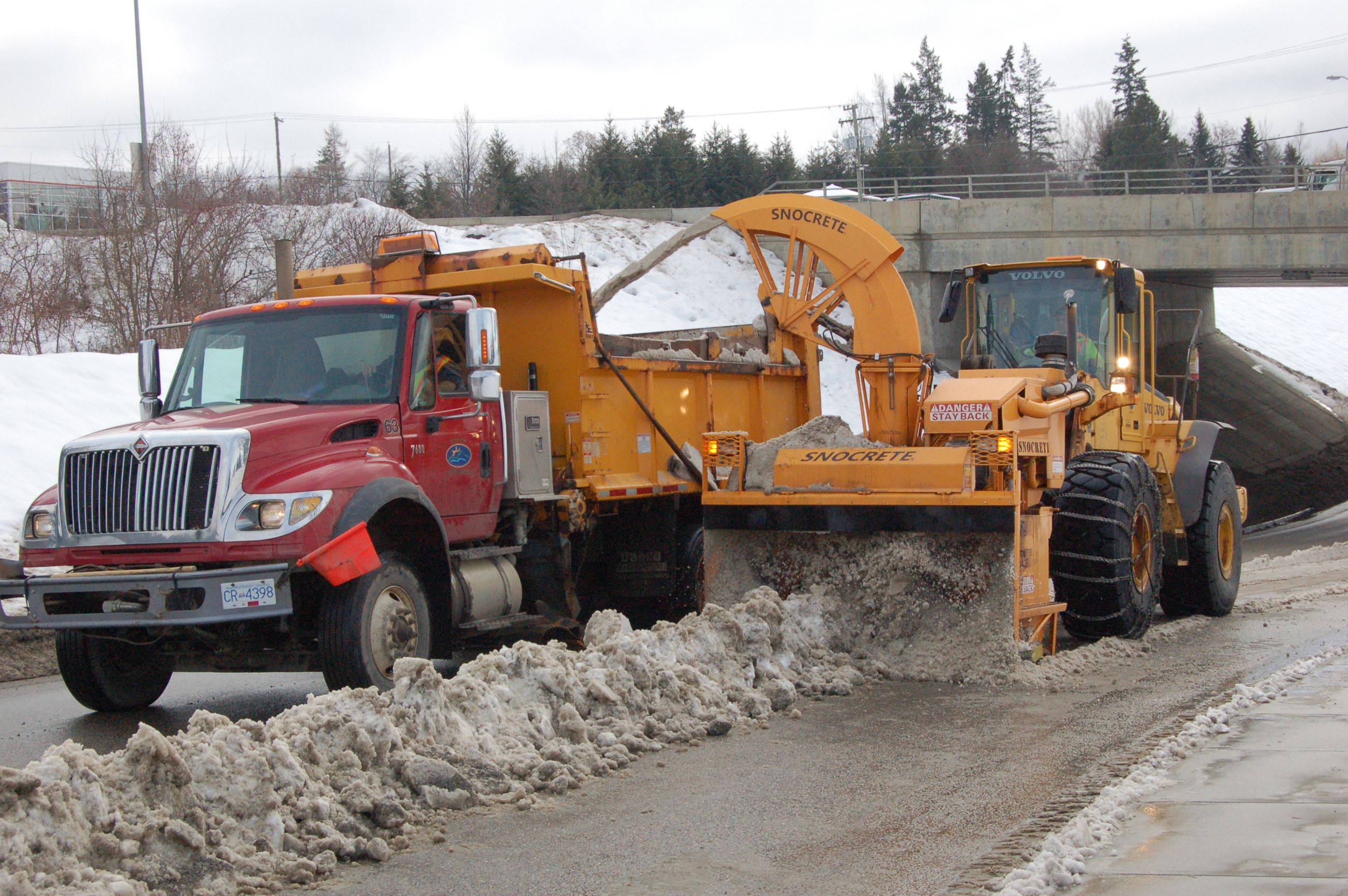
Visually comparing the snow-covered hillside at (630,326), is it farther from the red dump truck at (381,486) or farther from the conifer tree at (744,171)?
the conifer tree at (744,171)

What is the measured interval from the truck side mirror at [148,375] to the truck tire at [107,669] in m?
1.58

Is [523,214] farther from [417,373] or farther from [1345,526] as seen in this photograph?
[417,373]

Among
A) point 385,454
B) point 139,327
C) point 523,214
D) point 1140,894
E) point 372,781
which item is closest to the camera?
point 1140,894

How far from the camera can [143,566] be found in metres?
6.71

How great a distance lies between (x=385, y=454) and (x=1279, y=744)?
197 inches

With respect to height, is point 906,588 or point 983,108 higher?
point 983,108

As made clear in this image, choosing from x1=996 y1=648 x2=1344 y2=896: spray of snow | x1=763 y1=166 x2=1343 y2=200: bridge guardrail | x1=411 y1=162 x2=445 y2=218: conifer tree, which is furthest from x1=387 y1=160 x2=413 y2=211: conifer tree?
x1=996 y1=648 x2=1344 y2=896: spray of snow

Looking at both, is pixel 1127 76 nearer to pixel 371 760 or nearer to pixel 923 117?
pixel 923 117

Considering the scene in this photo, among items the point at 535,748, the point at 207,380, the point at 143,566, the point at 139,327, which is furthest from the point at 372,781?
the point at 139,327

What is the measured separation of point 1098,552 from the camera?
8.90m

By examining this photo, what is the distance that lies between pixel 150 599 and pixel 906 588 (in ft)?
14.9

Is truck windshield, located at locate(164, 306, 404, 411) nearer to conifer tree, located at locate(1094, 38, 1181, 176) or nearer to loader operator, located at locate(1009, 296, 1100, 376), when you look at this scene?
loader operator, located at locate(1009, 296, 1100, 376)

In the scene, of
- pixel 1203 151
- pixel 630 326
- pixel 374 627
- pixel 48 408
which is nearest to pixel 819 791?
pixel 374 627

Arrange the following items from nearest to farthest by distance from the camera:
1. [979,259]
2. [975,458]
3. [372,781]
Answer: [372,781] → [975,458] → [979,259]
